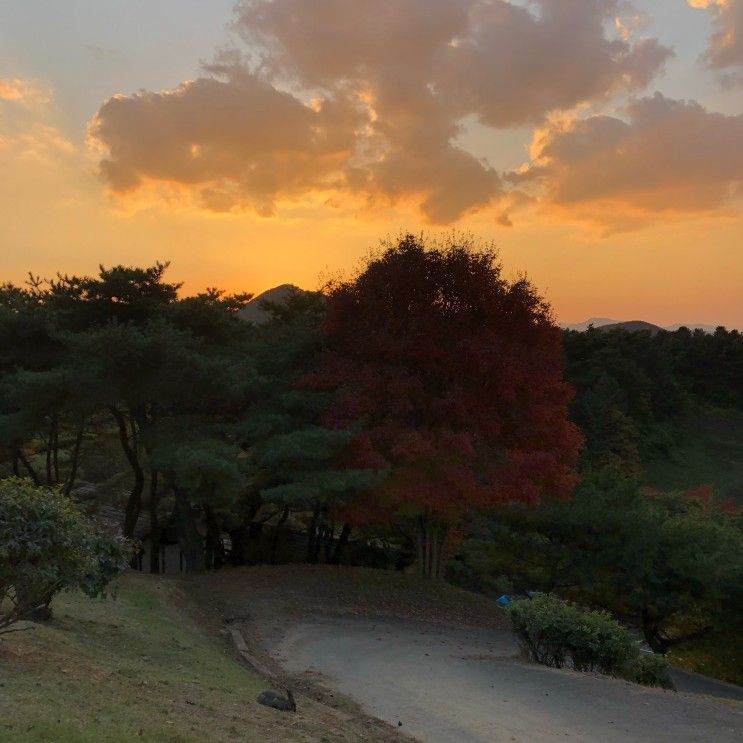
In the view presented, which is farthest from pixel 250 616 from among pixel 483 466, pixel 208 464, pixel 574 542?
pixel 574 542

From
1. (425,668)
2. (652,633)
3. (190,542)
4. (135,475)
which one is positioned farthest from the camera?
(135,475)

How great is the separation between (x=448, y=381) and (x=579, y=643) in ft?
28.9

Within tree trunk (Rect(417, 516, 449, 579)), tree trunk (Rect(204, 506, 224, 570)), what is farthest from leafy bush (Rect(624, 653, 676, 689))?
tree trunk (Rect(204, 506, 224, 570))

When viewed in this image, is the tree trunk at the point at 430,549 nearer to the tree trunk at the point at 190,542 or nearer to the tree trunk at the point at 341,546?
the tree trunk at the point at 341,546

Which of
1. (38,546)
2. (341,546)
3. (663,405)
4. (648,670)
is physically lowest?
(341,546)

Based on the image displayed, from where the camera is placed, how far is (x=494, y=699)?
1134 cm

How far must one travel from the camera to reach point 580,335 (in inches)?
2190

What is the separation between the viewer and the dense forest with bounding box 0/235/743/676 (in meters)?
19.2

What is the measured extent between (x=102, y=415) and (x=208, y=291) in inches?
244

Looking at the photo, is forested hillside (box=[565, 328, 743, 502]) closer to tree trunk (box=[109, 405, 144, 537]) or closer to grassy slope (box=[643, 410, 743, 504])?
grassy slope (box=[643, 410, 743, 504])

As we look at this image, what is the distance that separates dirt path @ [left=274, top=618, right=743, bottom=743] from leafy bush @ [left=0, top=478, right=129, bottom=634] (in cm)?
438

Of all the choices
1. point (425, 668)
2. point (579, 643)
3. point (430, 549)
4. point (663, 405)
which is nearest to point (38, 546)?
point (425, 668)

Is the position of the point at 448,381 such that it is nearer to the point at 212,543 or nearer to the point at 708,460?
the point at 212,543

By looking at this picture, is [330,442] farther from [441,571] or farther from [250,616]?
[441,571]
